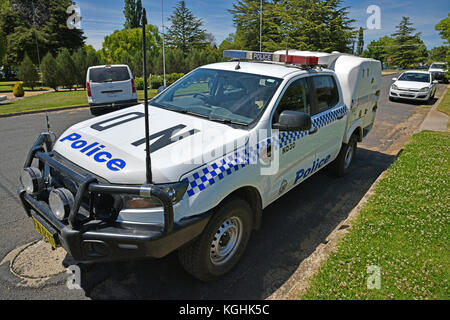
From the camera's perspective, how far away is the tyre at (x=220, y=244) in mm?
2631

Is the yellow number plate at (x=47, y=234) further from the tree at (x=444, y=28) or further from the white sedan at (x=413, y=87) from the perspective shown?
the tree at (x=444, y=28)

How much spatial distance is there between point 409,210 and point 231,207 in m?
2.67

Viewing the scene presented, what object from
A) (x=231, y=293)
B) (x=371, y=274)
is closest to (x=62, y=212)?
(x=231, y=293)

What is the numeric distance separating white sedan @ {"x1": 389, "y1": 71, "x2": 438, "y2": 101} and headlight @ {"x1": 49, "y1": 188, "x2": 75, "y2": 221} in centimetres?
1703

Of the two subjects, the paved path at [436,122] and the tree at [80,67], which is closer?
the paved path at [436,122]

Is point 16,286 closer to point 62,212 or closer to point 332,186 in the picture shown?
point 62,212

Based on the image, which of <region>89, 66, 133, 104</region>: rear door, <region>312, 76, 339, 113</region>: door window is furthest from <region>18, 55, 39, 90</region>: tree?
<region>312, 76, 339, 113</region>: door window

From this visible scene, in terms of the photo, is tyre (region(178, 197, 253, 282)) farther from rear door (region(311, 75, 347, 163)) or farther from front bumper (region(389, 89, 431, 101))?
front bumper (region(389, 89, 431, 101))

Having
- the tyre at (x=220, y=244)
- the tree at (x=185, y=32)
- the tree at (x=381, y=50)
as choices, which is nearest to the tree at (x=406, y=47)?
the tree at (x=381, y=50)

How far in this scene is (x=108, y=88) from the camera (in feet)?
38.0

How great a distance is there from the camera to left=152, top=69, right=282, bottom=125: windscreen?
3.31 meters
